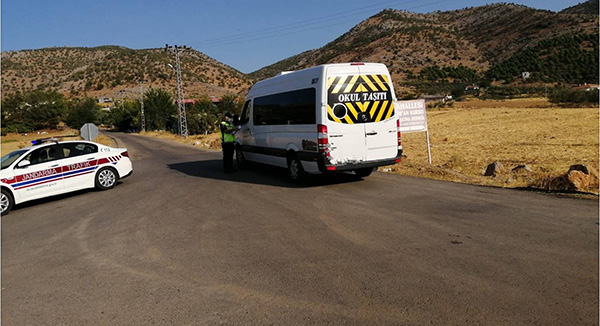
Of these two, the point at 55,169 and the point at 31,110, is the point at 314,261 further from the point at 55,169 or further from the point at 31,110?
the point at 31,110

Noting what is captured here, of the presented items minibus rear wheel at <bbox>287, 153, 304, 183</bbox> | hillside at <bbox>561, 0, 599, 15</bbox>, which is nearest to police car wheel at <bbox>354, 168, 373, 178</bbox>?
minibus rear wheel at <bbox>287, 153, 304, 183</bbox>

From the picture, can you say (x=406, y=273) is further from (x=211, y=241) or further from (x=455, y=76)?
(x=455, y=76)

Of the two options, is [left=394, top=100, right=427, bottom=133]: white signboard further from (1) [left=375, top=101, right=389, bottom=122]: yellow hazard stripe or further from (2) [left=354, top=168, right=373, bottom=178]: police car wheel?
(1) [left=375, top=101, right=389, bottom=122]: yellow hazard stripe

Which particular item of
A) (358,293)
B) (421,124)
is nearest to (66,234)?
(358,293)

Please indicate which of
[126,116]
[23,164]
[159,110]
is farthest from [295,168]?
[126,116]

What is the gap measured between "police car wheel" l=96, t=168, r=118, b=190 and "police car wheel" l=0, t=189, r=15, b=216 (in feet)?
7.20

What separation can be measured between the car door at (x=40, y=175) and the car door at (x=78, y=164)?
0.53 feet

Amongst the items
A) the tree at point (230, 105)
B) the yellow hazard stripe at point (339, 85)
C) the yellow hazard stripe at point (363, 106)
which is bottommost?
the yellow hazard stripe at point (363, 106)

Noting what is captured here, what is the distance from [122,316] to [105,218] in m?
4.99

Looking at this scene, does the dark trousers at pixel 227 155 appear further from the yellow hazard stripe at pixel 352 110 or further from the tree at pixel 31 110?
the tree at pixel 31 110

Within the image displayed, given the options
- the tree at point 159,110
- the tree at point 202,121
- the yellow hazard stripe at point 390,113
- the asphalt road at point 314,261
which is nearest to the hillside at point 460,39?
the tree at point 202,121

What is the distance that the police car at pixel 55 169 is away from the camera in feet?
35.4

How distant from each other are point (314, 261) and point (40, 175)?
8.70 meters

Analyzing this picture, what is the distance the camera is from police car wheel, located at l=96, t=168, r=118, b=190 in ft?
40.9
